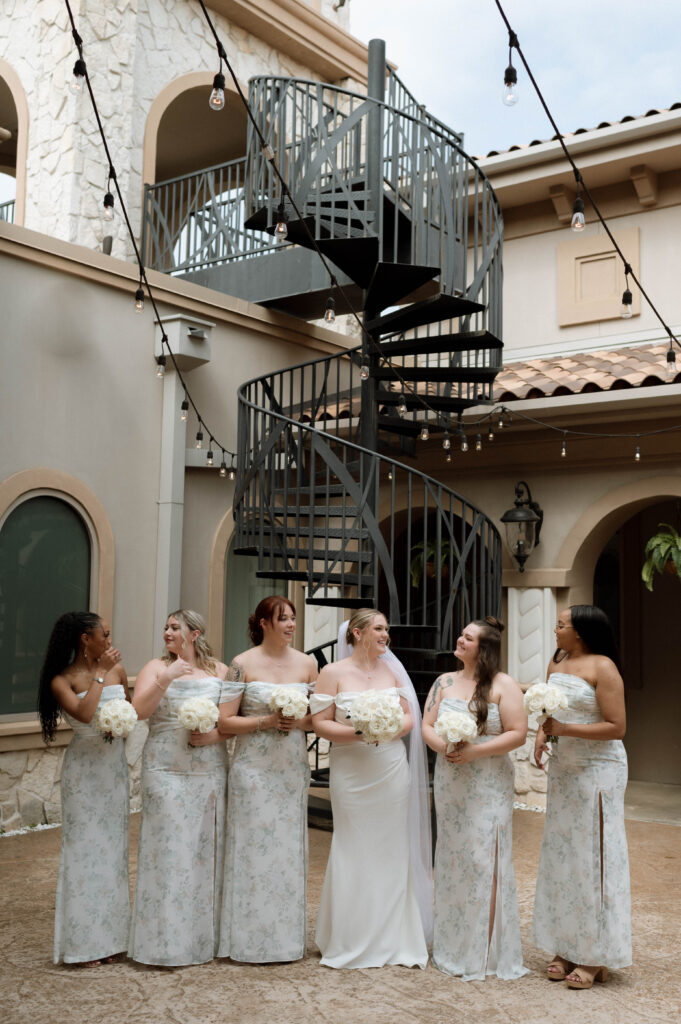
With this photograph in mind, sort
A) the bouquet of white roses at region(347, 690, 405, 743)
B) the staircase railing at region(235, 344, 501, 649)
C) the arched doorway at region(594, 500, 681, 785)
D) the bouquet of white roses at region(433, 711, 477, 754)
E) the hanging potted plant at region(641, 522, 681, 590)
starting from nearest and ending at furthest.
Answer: the bouquet of white roses at region(433, 711, 477, 754) < the bouquet of white roses at region(347, 690, 405, 743) < the staircase railing at region(235, 344, 501, 649) < the hanging potted plant at region(641, 522, 681, 590) < the arched doorway at region(594, 500, 681, 785)

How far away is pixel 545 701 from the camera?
12.9ft

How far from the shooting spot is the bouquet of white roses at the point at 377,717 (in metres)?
4.00

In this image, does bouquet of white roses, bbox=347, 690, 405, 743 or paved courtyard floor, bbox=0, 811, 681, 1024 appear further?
bouquet of white roses, bbox=347, 690, 405, 743

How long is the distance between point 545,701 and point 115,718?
1761 mm

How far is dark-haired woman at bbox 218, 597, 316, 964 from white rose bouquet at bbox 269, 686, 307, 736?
60 mm

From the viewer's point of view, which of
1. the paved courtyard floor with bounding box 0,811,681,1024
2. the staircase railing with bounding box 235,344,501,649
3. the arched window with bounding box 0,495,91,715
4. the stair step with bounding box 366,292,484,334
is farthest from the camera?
the stair step with bounding box 366,292,484,334

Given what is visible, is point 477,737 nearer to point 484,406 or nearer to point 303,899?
point 303,899

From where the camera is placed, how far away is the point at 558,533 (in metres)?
8.05

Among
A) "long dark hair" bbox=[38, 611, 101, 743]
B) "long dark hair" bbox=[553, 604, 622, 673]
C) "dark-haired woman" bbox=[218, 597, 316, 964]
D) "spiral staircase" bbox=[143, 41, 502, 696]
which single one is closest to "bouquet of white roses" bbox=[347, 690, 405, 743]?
"dark-haired woman" bbox=[218, 597, 316, 964]

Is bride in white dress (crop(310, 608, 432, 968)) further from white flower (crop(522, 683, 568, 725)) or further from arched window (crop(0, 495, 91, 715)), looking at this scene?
arched window (crop(0, 495, 91, 715))

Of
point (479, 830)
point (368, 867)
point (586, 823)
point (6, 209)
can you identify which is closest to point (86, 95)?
point (6, 209)

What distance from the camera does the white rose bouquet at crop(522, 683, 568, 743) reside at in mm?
3939

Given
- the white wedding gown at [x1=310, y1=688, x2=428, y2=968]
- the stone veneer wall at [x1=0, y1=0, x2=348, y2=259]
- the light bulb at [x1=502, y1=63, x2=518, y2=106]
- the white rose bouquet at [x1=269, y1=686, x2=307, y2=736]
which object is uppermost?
the stone veneer wall at [x1=0, y1=0, x2=348, y2=259]

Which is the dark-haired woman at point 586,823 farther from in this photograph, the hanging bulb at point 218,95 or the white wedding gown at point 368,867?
the hanging bulb at point 218,95
